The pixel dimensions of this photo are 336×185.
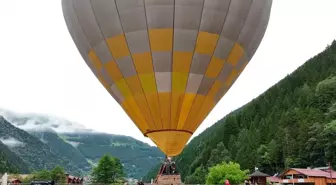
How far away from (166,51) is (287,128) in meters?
88.8

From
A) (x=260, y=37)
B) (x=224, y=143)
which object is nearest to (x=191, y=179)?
(x=224, y=143)

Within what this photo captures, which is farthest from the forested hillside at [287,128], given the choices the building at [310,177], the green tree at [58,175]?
the green tree at [58,175]

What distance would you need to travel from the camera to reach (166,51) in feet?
37.8

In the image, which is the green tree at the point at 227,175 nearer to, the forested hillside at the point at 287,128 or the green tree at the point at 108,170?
the green tree at the point at 108,170

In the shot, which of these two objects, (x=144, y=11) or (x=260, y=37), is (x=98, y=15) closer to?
(x=144, y=11)

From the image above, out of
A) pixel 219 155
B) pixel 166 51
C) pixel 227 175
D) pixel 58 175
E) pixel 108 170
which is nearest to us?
pixel 166 51

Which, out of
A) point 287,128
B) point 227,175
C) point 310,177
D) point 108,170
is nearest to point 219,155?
point 287,128

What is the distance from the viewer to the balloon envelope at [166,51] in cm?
1128

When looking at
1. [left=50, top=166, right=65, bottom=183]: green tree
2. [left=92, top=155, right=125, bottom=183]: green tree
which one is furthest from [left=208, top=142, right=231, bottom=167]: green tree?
[left=50, top=166, right=65, bottom=183]: green tree

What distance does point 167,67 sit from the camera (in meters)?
11.7

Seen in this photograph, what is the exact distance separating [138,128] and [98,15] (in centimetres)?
352

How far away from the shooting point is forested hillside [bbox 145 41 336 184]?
85000 millimetres

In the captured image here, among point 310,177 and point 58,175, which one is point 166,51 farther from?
point 58,175

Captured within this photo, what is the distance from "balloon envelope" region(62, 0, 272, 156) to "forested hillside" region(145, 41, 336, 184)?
71366mm
